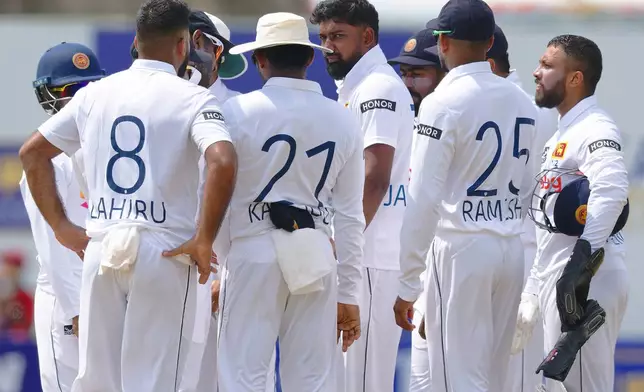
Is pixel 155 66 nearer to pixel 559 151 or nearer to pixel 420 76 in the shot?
pixel 559 151

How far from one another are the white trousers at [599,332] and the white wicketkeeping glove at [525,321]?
24 cm

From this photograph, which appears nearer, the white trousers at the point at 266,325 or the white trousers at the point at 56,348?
the white trousers at the point at 266,325

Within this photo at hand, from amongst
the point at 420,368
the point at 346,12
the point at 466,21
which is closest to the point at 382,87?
the point at 346,12

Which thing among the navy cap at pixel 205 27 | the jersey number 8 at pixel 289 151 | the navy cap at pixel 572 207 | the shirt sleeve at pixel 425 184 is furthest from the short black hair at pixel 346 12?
the navy cap at pixel 572 207

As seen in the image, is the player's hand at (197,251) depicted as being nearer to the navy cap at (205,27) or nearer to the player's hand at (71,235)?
the player's hand at (71,235)

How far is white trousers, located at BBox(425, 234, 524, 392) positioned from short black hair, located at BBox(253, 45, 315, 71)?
1.07 m

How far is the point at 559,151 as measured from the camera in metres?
6.25

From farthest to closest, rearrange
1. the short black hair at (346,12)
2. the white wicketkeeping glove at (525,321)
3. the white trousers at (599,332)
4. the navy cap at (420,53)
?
the navy cap at (420,53) → the short black hair at (346,12) → the white wicketkeeping glove at (525,321) → the white trousers at (599,332)

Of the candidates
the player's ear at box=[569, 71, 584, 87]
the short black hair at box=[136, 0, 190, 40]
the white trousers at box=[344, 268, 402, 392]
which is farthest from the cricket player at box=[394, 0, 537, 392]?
the short black hair at box=[136, 0, 190, 40]

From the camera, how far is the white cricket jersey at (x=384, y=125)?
6.69 meters

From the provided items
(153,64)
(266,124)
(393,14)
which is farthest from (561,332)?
(393,14)

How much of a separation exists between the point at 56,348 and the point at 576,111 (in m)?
2.86

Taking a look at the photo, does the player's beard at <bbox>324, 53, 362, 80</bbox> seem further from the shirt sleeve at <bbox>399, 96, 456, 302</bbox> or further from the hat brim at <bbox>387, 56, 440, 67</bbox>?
the shirt sleeve at <bbox>399, 96, 456, 302</bbox>

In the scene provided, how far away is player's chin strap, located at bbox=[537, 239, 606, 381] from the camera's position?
Result: 5.83 meters
